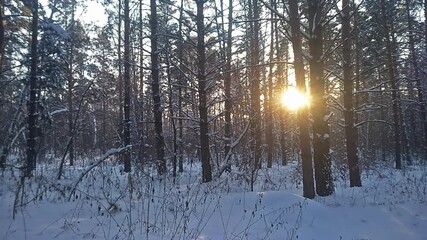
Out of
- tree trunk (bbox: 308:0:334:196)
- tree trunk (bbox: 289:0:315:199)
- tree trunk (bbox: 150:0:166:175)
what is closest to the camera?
tree trunk (bbox: 289:0:315:199)

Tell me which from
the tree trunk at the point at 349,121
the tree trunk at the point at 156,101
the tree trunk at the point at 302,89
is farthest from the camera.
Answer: the tree trunk at the point at 156,101

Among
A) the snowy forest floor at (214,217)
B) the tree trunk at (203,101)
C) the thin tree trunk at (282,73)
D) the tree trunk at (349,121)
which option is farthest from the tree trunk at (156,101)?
the thin tree trunk at (282,73)

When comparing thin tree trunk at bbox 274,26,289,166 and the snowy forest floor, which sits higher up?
thin tree trunk at bbox 274,26,289,166

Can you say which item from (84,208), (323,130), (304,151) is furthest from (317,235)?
(84,208)

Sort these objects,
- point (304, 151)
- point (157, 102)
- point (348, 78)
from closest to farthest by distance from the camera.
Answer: point (304, 151), point (348, 78), point (157, 102)

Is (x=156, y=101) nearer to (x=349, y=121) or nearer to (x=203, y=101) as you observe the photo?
(x=203, y=101)

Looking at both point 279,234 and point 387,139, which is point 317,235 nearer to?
point 279,234

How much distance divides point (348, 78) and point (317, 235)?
7389 millimetres

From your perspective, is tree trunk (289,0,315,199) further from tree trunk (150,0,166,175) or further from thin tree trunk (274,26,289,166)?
thin tree trunk (274,26,289,166)

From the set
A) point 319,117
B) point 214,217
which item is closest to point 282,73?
point 319,117

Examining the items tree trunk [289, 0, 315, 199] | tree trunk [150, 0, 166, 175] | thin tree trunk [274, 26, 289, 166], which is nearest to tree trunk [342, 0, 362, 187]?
tree trunk [289, 0, 315, 199]

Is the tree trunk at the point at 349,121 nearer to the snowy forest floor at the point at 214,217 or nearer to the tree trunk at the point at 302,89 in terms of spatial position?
the snowy forest floor at the point at 214,217

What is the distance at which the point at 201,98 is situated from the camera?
12375 mm

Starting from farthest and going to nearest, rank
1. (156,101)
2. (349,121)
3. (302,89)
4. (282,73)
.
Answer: (282,73)
(156,101)
(349,121)
(302,89)
